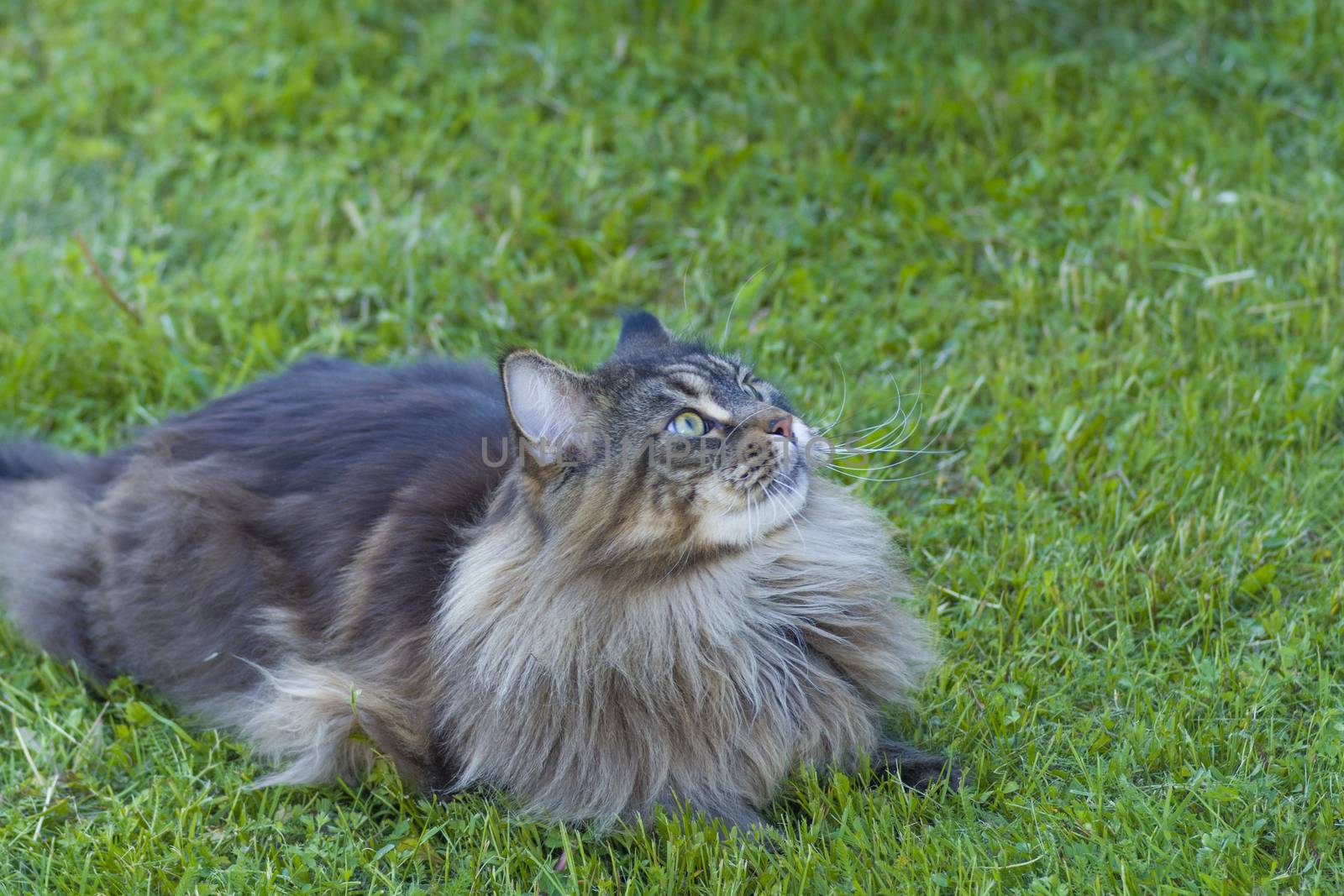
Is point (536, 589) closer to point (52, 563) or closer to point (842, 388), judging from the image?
point (52, 563)

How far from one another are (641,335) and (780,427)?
58 cm

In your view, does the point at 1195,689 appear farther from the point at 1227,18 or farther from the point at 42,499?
the point at 1227,18

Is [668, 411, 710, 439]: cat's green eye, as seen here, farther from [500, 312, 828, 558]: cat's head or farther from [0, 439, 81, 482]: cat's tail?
[0, 439, 81, 482]: cat's tail

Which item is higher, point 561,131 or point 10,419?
point 561,131

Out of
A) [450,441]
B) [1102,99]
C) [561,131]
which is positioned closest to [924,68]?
[1102,99]

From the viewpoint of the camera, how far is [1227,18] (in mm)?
5715

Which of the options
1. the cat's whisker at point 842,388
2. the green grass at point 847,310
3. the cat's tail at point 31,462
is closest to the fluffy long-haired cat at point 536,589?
the green grass at point 847,310

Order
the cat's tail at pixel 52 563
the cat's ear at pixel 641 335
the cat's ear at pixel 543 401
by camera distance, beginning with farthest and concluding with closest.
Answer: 1. the cat's tail at pixel 52 563
2. the cat's ear at pixel 641 335
3. the cat's ear at pixel 543 401

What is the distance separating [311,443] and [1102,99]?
3691mm

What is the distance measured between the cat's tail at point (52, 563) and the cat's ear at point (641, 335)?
1.56m

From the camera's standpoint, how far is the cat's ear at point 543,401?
273 cm

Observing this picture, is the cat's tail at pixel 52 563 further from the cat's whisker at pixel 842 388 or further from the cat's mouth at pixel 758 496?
the cat's whisker at pixel 842 388

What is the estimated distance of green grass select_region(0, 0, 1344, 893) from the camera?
2.91 metres

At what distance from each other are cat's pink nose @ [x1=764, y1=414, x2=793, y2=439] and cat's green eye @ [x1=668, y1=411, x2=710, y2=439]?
0.45ft
